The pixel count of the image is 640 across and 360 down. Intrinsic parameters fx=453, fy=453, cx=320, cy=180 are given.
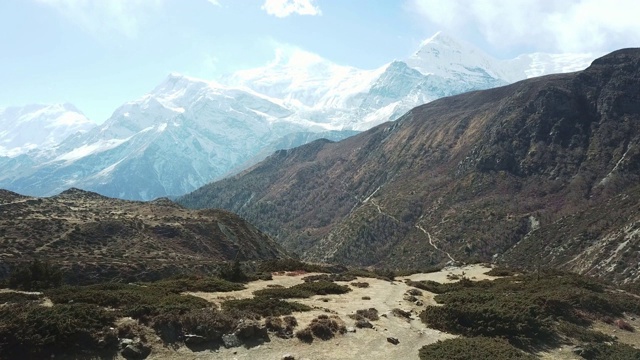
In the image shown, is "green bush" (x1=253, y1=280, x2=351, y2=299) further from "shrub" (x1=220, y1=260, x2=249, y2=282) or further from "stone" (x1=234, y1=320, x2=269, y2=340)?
"stone" (x1=234, y1=320, x2=269, y2=340)

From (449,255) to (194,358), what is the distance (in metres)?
176

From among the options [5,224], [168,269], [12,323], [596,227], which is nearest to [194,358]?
[12,323]

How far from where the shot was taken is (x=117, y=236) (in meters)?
83.7

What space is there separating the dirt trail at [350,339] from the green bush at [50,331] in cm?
338

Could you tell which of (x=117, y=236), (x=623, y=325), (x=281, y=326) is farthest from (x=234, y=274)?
(x=117, y=236)

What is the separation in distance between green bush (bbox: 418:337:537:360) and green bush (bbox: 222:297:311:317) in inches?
374

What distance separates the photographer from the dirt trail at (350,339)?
24.9 metres

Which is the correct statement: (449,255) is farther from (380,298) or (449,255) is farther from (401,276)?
(380,298)

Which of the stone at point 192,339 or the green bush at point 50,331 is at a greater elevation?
the green bush at point 50,331

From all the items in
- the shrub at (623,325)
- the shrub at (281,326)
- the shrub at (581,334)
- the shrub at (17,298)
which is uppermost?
the shrub at (17,298)

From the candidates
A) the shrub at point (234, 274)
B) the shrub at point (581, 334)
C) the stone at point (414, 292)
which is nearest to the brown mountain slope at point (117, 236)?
the shrub at point (234, 274)

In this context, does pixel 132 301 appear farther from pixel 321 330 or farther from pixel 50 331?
pixel 321 330

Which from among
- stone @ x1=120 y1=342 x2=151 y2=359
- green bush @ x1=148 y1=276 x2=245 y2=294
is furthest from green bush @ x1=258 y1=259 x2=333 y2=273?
stone @ x1=120 y1=342 x2=151 y2=359

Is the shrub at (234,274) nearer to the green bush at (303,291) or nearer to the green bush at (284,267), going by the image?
the green bush at (303,291)
